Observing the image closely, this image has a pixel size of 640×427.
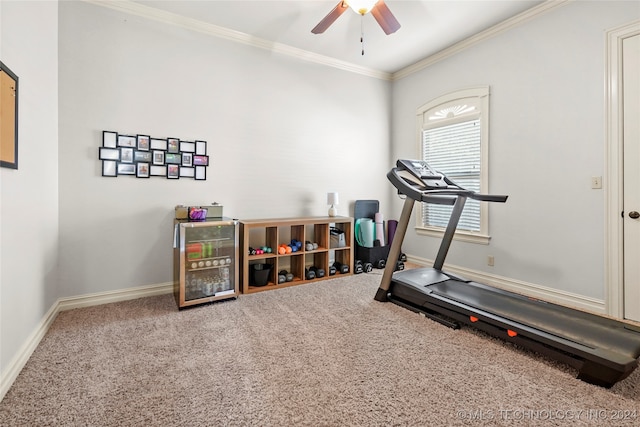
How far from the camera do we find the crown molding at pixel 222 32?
2925 millimetres

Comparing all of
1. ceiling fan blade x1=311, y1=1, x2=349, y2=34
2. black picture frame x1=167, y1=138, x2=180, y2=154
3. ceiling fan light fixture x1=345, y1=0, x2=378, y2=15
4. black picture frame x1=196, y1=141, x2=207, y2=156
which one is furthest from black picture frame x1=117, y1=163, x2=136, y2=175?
ceiling fan light fixture x1=345, y1=0, x2=378, y2=15

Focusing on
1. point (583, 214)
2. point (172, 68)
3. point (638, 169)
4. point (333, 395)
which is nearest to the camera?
point (333, 395)

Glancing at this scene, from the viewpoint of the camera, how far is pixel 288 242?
153 inches

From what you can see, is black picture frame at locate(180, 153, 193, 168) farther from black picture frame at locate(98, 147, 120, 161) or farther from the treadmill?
the treadmill

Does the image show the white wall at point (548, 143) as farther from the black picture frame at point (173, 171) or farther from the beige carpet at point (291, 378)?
the black picture frame at point (173, 171)

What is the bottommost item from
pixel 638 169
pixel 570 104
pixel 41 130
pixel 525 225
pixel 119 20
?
pixel 525 225

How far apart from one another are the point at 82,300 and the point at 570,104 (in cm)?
500

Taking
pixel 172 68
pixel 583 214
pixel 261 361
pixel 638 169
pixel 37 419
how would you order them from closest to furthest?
pixel 37 419, pixel 261 361, pixel 638 169, pixel 583 214, pixel 172 68

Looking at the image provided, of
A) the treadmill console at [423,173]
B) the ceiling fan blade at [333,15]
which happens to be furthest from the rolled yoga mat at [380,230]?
the ceiling fan blade at [333,15]

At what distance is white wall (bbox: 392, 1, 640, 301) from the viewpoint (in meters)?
2.69

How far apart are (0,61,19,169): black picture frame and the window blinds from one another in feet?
13.8

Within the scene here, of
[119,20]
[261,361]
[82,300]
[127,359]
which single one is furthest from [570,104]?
[82,300]

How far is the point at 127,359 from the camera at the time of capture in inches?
75.3

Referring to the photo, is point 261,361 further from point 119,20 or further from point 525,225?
point 119,20
